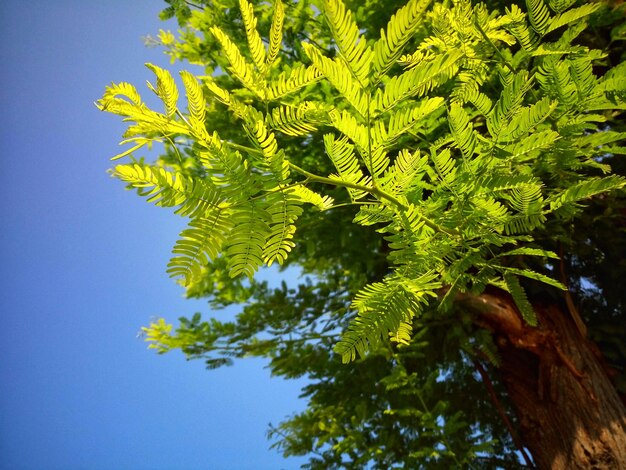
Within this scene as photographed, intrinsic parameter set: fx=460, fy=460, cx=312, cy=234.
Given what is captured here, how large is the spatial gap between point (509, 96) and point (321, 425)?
2.84m

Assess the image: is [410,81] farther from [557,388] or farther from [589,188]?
[557,388]

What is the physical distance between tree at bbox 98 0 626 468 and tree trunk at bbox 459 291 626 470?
Answer: 12 millimetres

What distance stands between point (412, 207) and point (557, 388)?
2.55 m

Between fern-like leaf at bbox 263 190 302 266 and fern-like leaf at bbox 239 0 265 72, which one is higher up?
fern-like leaf at bbox 239 0 265 72

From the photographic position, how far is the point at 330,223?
2779 mm

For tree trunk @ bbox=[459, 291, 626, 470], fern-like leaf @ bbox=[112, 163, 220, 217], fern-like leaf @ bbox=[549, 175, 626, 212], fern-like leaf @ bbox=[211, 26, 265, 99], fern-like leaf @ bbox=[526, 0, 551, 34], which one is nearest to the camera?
fern-like leaf @ bbox=[112, 163, 220, 217]

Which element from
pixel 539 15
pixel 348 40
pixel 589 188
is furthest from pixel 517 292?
pixel 348 40

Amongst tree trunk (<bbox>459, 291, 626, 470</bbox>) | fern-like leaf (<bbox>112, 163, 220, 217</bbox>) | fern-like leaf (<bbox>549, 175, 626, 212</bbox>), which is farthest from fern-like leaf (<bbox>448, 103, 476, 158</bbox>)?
tree trunk (<bbox>459, 291, 626, 470</bbox>)

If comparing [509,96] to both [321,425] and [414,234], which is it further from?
[321,425]

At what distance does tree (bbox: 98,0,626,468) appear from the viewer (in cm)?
67

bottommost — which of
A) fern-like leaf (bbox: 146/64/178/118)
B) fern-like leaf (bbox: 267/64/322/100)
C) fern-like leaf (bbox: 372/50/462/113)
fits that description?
fern-like leaf (bbox: 372/50/462/113)

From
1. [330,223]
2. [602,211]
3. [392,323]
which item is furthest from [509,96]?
[602,211]

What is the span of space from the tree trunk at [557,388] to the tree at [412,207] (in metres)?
0.01

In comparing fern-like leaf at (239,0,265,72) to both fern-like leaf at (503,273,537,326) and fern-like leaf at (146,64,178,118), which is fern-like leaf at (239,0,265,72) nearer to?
fern-like leaf at (146,64,178,118)
